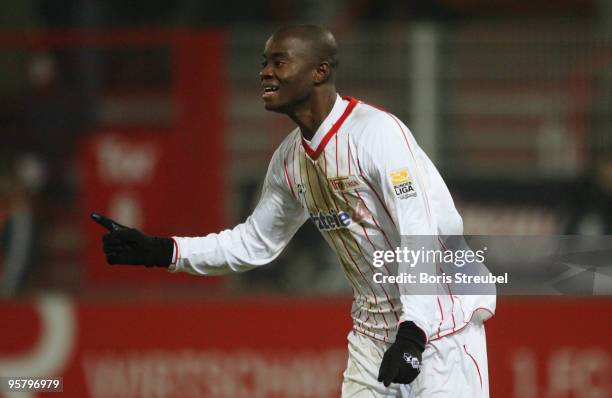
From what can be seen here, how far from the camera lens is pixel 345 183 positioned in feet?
14.6

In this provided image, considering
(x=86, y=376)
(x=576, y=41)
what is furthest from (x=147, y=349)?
(x=576, y=41)

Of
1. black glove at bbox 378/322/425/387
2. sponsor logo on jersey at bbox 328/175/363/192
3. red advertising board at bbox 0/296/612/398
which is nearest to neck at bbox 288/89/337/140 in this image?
sponsor logo on jersey at bbox 328/175/363/192

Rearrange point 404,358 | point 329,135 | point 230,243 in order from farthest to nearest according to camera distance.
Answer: point 230,243 < point 329,135 < point 404,358

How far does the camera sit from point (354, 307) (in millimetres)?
4758

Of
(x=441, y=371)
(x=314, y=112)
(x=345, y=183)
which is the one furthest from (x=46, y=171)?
(x=441, y=371)

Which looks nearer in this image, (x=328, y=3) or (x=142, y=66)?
(x=142, y=66)

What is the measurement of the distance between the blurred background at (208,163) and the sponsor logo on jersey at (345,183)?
3.13 meters

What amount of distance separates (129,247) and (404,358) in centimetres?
140

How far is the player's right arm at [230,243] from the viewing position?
15.6ft

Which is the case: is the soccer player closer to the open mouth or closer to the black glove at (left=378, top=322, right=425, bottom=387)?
the open mouth

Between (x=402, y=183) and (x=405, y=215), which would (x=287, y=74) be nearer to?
(x=402, y=183)

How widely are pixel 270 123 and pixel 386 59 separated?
3.20ft

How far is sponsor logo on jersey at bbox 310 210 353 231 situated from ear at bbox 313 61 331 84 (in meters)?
0.52

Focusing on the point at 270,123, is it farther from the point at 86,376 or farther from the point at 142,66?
the point at 86,376
